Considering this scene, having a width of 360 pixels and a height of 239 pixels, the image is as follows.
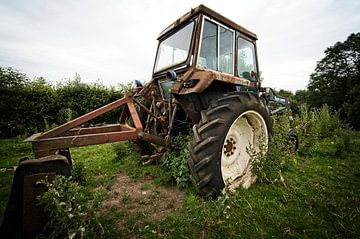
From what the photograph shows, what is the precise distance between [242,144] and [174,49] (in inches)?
A: 80.0

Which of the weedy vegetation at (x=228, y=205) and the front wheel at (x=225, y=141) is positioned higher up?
the front wheel at (x=225, y=141)

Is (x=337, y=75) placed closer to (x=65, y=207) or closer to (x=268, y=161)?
(x=268, y=161)

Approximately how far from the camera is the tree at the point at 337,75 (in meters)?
25.2

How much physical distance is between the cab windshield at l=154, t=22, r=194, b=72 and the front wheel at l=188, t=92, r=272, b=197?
1150 millimetres

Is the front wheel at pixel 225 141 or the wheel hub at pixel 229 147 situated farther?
the wheel hub at pixel 229 147

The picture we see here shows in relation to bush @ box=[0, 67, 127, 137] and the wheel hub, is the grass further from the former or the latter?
bush @ box=[0, 67, 127, 137]

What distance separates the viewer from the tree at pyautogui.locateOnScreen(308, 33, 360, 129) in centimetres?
2516

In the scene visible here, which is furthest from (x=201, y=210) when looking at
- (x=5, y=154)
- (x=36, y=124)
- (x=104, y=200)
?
(x=36, y=124)

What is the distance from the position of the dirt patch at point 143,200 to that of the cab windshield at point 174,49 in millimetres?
1999

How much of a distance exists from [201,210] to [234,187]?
0.64 m

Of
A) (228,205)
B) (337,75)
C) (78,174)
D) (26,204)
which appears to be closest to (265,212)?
(228,205)

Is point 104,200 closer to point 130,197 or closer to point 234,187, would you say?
point 130,197

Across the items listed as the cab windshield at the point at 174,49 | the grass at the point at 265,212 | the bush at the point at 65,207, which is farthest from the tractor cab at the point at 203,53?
the bush at the point at 65,207

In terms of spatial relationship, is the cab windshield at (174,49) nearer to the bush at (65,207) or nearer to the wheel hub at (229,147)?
the wheel hub at (229,147)
